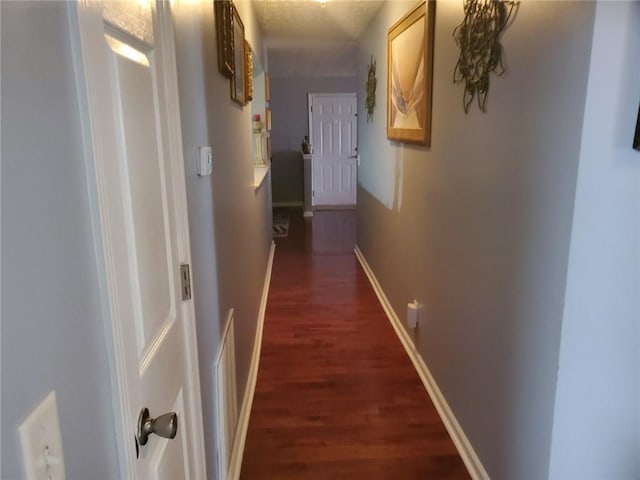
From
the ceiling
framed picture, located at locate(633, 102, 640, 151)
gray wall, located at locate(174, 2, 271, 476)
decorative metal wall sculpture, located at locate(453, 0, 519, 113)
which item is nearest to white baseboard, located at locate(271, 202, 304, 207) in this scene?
the ceiling

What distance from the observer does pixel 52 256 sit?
0.53 metres

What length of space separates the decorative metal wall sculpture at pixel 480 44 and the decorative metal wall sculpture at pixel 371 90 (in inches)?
76.4

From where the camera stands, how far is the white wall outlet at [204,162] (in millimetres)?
1349

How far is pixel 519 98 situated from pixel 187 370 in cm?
120

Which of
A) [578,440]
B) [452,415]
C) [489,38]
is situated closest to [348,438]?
[452,415]

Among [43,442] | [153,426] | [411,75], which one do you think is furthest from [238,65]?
[43,442]

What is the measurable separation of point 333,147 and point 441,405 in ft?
20.3

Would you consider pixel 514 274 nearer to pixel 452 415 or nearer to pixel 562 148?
pixel 562 148

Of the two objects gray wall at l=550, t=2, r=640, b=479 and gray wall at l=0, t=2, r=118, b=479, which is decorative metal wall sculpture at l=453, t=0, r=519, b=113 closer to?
gray wall at l=550, t=2, r=640, b=479

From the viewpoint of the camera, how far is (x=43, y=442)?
504mm

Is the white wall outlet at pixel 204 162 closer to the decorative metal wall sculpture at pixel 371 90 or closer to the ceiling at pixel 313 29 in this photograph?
the ceiling at pixel 313 29

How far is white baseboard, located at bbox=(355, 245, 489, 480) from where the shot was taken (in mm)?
1896

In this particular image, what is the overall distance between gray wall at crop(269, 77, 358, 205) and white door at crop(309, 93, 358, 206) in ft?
0.47

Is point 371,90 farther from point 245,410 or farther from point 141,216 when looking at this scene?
point 141,216
